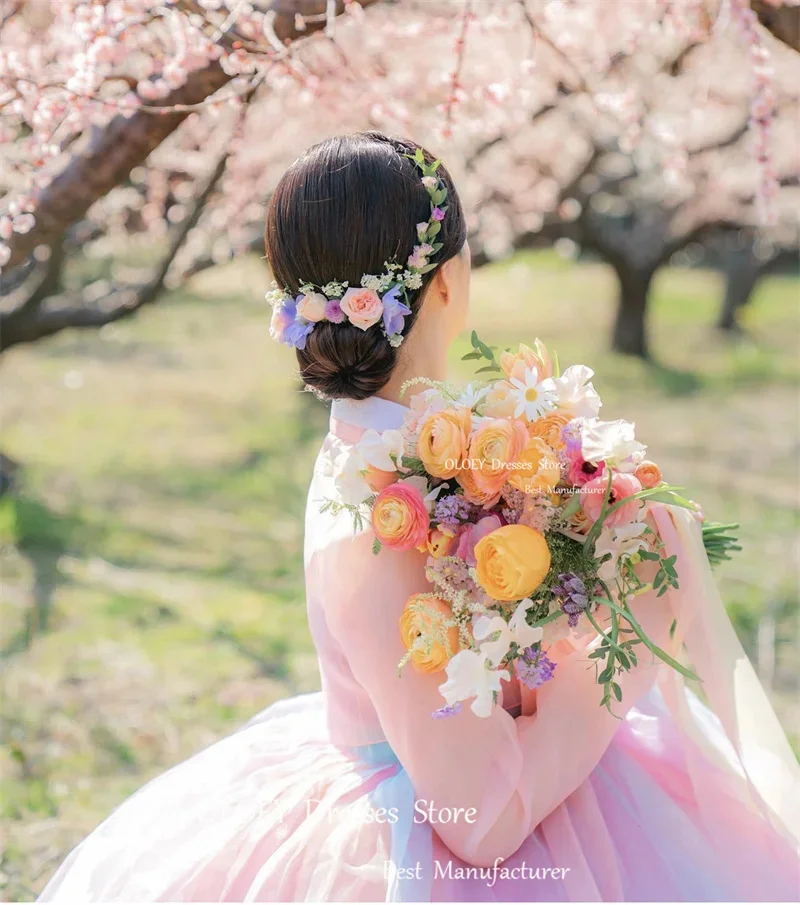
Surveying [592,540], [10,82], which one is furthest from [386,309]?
[10,82]

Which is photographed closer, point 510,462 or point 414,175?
point 510,462

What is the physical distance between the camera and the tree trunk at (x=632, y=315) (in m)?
11.0

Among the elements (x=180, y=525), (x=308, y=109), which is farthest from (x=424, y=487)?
(x=180, y=525)

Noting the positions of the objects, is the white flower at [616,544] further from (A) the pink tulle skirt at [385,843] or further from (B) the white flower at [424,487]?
(A) the pink tulle skirt at [385,843]

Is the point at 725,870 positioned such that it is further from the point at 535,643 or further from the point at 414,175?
the point at 414,175

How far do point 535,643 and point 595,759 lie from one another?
33 cm

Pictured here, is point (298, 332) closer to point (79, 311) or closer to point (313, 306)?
point (313, 306)

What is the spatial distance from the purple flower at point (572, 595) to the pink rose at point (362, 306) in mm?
521

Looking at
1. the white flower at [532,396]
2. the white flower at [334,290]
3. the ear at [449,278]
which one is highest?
the white flower at [334,290]

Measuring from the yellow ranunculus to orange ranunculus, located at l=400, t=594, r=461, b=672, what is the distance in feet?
0.28

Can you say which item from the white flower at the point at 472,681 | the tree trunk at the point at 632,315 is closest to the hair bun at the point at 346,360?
the white flower at the point at 472,681

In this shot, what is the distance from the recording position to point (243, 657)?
13.4ft

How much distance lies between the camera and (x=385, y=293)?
1606 millimetres

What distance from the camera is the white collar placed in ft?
Result: 5.55
